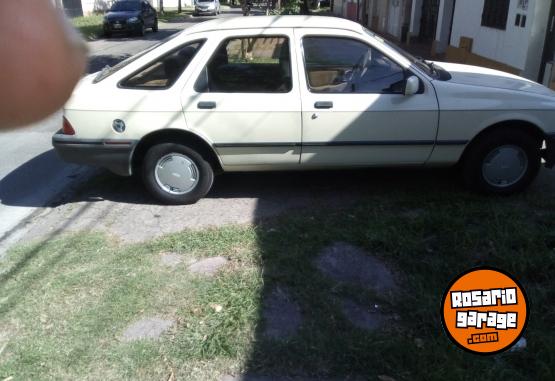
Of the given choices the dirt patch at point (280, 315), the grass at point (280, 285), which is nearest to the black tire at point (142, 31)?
the grass at point (280, 285)

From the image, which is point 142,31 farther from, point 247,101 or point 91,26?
point 247,101

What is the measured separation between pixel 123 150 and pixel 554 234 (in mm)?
3748

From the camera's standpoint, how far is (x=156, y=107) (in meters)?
4.89

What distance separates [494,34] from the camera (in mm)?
10836

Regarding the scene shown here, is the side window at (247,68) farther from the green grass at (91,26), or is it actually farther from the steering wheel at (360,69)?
the green grass at (91,26)

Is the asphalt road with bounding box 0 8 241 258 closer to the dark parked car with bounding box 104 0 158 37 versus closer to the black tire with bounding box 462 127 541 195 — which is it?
the black tire with bounding box 462 127 541 195

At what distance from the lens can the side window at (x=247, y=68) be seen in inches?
195

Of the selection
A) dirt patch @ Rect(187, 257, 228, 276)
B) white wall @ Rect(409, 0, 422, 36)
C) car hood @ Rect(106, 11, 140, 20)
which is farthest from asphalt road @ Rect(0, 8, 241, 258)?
car hood @ Rect(106, 11, 140, 20)

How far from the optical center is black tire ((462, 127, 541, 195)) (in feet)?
16.4

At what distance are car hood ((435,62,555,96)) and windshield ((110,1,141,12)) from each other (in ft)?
73.5

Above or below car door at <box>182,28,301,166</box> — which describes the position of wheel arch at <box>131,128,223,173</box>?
below

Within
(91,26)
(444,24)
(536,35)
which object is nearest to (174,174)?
(536,35)

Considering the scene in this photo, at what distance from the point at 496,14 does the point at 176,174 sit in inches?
331

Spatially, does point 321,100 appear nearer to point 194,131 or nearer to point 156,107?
point 194,131
